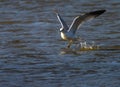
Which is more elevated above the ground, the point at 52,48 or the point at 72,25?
the point at 72,25

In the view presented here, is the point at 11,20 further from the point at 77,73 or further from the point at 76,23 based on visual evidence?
the point at 77,73

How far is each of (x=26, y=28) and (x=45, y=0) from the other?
183 inches

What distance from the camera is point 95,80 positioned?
1318cm

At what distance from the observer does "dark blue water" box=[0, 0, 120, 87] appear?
13.4 metres

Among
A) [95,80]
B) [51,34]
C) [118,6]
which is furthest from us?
[118,6]

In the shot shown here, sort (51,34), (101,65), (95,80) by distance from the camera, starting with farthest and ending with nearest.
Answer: (51,34)
(101,65)
(95,80)

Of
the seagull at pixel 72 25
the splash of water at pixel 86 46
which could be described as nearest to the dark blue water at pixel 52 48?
the splash of water at pixel 86 46

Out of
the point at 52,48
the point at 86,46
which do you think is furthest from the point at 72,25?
the point at 52,48

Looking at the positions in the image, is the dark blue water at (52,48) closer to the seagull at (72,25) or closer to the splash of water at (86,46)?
the splash of water at (86,46)

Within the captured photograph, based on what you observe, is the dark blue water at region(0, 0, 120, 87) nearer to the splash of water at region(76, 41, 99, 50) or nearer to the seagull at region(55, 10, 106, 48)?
the splash of water at region(76, 41, 99, 50)

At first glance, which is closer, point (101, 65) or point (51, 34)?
point (101, 65)

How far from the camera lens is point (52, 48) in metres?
16.5

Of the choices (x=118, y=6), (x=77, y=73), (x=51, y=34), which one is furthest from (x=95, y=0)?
(x=77, y=73)

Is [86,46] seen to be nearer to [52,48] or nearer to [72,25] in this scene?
[72,25]
